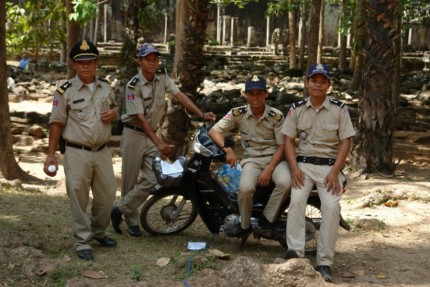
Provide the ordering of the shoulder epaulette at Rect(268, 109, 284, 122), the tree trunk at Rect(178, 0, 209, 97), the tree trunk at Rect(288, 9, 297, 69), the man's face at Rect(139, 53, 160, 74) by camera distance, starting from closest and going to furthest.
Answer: the shoulder epaulette at Rect(268, 109, 284, 122) < the man's face at Rect(139, 53, 160, 74) < the tree trunk at Rect(178, 0, 209, 97) < the tree trunk at Rect(288, 9, 297, 69)

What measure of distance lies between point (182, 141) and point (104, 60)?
24.9m

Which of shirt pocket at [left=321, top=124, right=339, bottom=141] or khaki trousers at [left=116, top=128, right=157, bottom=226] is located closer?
shirt pocket at [left=321, top=124, right=339, bottom=141]

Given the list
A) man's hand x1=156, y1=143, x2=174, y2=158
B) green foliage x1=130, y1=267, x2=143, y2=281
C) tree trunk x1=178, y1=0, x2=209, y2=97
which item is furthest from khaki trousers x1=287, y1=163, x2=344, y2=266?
tree trunk x1=178, y1=0, x2=209, y2=97

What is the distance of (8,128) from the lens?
9125 millimetres

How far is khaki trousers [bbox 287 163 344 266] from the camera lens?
4691 millimetres

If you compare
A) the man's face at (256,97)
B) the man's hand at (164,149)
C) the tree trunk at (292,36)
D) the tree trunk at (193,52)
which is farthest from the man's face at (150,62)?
the tree trunk at (292,36)

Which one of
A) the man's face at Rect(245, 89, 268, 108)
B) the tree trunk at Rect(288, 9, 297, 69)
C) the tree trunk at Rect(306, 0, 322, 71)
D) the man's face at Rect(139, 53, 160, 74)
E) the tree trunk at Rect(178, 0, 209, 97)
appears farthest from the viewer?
the tree trunk at Rect(288, 9, 297, 69)

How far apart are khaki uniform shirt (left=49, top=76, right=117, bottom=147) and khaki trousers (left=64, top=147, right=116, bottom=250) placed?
124 millimetres

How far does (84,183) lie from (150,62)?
134 centimetres

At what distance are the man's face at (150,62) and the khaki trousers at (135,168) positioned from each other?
23.9 inches

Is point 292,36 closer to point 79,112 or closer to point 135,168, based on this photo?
point 135,168

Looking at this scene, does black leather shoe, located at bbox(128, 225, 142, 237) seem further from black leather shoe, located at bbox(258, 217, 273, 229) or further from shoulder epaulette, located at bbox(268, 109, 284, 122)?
shoulder epaulette, located at bbox(268, 109, 284, 122)

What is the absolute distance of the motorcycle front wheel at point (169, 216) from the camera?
5.63m

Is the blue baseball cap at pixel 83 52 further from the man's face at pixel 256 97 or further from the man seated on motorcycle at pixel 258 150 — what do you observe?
the man's face at pixel 256 97
